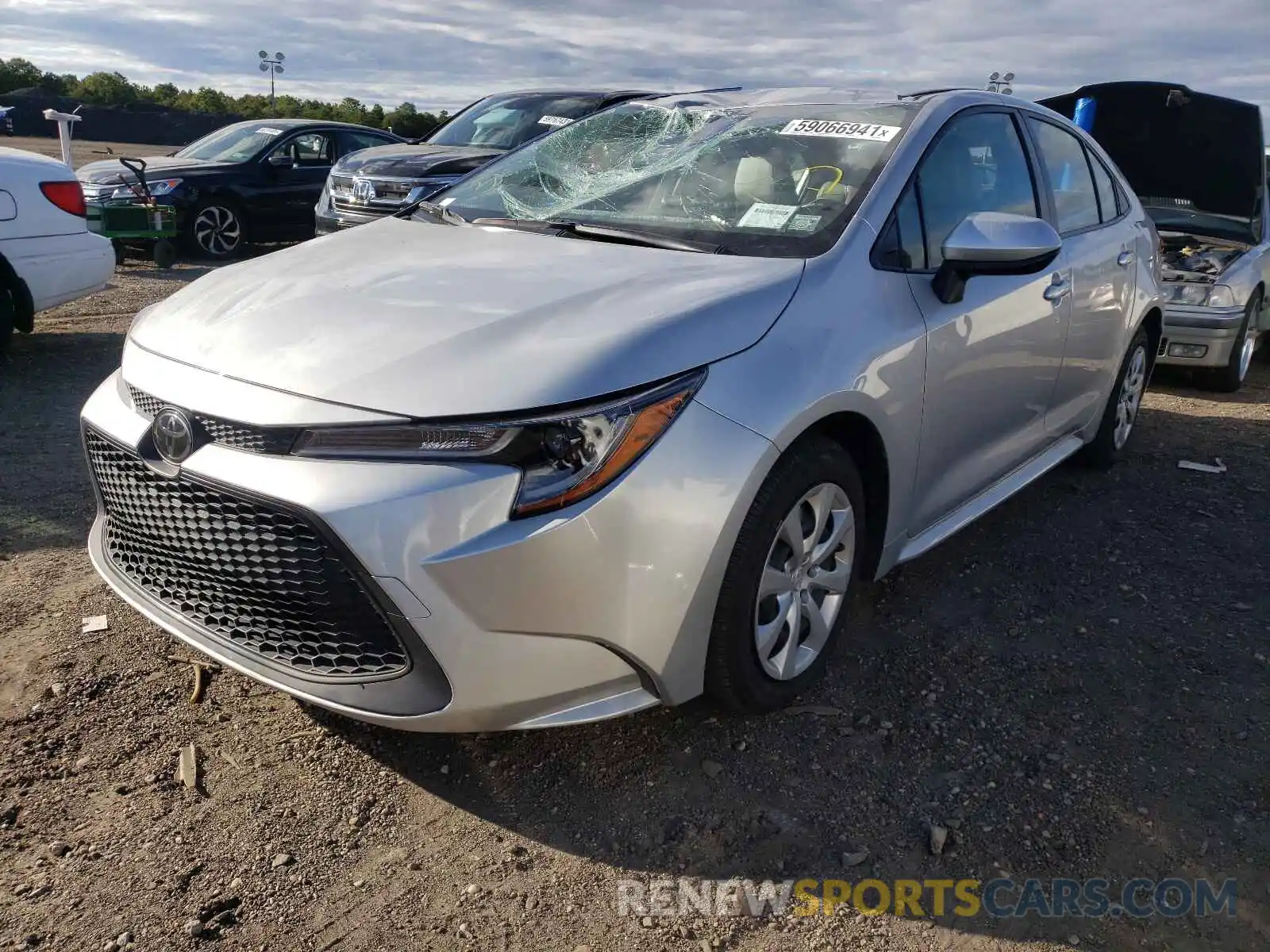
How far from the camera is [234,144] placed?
11547 millimetres

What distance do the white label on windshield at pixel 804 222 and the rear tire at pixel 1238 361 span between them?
5.42 meters

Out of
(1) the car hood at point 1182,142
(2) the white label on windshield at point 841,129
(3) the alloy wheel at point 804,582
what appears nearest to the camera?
(3) the alloy wheel at point 804,582

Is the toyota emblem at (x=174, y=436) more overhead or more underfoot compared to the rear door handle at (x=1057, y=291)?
more underfoot

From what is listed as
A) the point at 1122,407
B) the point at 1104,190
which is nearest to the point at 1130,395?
the point at 1122,407

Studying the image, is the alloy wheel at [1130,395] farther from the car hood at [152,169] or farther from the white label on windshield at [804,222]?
the car hood at [152,169]

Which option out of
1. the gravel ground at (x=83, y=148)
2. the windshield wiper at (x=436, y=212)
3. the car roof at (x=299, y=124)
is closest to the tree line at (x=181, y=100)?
the gravel ground at (x=83, y=148)

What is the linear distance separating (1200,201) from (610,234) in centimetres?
700

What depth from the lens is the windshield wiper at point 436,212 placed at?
3.59 m

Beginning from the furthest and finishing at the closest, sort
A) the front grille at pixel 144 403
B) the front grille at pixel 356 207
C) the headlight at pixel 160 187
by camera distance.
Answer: the headlight at pixel 160 187
the front grille at pixel 356 207
the front grille at pixel 144 403

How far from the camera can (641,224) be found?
3.17m

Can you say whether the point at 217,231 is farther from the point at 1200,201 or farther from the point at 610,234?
the point at 1200,201

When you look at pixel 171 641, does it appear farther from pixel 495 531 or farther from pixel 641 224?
pixel 641 224

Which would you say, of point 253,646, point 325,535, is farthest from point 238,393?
point 253,646

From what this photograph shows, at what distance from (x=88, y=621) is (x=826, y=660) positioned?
227 centimetres
